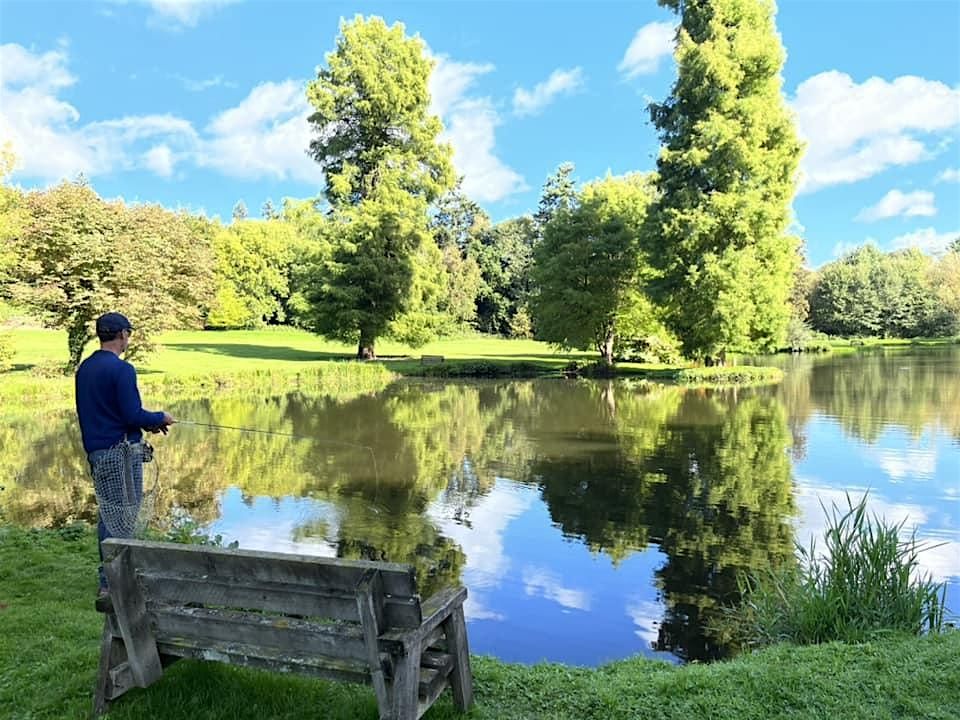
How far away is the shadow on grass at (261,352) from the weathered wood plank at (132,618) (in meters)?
30.8

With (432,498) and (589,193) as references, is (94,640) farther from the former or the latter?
(589,193)

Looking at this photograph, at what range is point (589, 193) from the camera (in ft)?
115

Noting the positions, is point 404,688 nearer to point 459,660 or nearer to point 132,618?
point 459,660

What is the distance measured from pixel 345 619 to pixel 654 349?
35692mm

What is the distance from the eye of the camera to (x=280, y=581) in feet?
9.62

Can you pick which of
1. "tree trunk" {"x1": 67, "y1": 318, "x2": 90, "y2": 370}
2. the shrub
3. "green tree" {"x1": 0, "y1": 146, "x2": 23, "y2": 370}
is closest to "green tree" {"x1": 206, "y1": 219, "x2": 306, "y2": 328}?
"tree trunk" {"x1": 67, "y1": 318, "x2": 90, "y2": 370}

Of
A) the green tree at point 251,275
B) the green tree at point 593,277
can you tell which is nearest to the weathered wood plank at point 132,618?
the green tree at point 593,277

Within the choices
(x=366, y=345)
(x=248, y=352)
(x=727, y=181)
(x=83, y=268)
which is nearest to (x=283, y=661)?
(x=83, y=268)

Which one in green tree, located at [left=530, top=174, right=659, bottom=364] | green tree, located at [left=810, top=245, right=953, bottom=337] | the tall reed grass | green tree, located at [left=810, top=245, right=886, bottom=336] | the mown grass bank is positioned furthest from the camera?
green tree, located at [left=810, top=245, right=886, bottom=336]

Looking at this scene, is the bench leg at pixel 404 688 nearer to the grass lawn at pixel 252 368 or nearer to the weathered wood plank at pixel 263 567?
the weathered wood plank at pixel 263 567

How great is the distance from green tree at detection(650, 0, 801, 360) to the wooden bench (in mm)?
26735

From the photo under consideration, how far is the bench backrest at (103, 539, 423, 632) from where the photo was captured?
9.33 feet

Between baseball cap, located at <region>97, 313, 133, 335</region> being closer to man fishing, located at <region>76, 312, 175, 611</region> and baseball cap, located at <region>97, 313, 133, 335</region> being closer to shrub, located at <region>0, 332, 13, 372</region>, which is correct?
man fishing, located at <region>76, 312, 175, 611</region>

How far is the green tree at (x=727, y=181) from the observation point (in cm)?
2809
